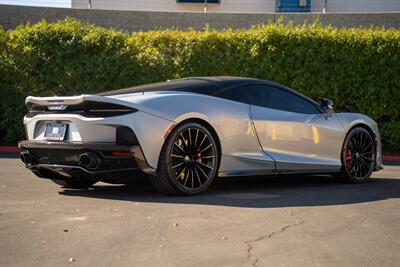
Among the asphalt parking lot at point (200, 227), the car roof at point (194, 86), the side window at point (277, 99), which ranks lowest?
the asphalt parking lot at point (200, 227)

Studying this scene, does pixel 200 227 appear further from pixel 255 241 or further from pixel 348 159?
pixel 348 159

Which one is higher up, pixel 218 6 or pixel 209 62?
pixel 218 6

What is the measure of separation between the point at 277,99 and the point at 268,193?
1.18 m

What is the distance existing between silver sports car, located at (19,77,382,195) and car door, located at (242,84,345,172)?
12 millimetres

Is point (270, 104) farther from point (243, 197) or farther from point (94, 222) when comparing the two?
point (94, 222)

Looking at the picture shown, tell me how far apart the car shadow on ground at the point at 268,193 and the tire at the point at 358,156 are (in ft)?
0.45

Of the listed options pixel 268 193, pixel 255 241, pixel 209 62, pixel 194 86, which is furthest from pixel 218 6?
pixel 255 241

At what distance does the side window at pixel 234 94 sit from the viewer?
23.3 ft

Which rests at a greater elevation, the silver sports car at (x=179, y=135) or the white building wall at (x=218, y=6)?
the white building wall at (x=218, y=6)

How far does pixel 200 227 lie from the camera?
5.17 meters

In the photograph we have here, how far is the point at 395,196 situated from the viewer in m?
7.14

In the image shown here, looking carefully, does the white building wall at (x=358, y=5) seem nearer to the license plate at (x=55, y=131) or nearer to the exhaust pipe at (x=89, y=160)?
the license plate at (x=55, y=131)

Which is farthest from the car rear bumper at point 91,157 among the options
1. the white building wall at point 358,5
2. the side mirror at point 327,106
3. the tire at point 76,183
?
the white building wall at point 358,5

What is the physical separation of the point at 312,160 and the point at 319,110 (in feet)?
2.39
